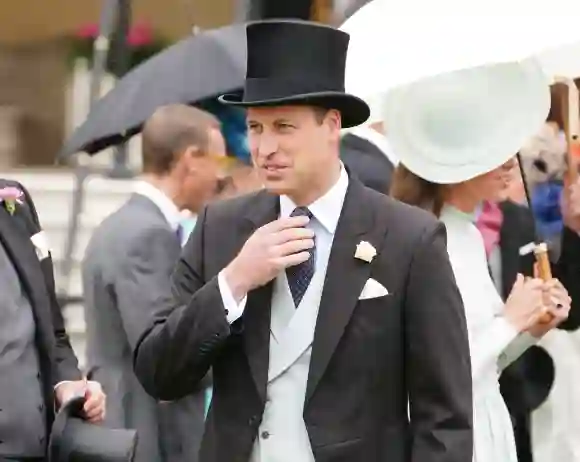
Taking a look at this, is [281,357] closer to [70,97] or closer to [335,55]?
[335,55]

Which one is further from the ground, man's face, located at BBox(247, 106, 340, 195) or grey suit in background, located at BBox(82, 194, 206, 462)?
man's face, located at BBox(247, 106, 340, 195)

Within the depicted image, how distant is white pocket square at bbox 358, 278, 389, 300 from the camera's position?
12.3 ft

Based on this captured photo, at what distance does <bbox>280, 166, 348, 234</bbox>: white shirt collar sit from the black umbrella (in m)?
2.50

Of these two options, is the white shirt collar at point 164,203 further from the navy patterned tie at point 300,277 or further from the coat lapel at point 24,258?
the navy patterned tie at point 300,277

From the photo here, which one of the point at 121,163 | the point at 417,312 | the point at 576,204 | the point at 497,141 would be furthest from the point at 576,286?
the point at 121,163

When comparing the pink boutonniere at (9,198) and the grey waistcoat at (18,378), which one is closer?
the grey waistcoat at (18,378)

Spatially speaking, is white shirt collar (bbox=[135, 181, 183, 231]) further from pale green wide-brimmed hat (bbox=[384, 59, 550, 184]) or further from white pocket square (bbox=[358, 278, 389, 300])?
white pocket square (bbox=[358, 278, 389, 300])

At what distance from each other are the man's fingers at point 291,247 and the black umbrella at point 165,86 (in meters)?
2.73

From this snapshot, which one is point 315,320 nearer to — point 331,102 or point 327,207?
point 327,207

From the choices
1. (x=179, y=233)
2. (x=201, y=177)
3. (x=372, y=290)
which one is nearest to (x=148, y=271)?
(x=179, y=233)

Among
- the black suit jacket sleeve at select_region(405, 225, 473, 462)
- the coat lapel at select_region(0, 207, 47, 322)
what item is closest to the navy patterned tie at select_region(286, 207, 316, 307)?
the black suit jacket sleeve at select_region(405, 225, 473, 462)

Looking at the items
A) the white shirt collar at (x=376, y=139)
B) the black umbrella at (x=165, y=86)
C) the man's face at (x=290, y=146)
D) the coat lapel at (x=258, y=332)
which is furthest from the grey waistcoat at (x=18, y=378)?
the white shirt collar at (x=376, y=139)

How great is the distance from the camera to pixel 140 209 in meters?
5.52

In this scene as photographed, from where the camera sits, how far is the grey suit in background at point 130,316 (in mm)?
5285
